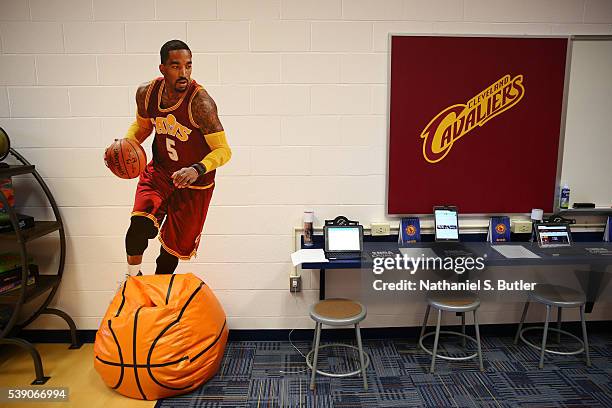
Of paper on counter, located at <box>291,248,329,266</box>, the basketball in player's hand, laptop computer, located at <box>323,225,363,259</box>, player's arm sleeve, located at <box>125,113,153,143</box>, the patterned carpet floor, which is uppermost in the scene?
player's arm sleeve, located at <box>125,113,153,143</box>

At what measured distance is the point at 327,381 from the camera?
112 inches

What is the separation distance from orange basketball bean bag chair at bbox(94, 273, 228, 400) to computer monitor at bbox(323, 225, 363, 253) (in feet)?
2.95

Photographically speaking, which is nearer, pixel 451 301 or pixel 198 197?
pixel 451 301

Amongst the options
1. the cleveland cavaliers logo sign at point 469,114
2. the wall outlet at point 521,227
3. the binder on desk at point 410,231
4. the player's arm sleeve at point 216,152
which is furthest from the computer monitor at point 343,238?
the wall outlet at point 521,227

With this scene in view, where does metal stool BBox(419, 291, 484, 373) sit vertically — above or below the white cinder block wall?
below

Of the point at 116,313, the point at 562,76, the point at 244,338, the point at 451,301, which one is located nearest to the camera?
the point at 116,313

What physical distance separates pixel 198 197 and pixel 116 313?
0.91 m

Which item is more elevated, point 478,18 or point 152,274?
point 478,18

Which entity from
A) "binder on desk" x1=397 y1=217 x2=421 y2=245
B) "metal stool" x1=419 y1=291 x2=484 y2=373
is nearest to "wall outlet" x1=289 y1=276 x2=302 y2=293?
"binder on desk" x1=397 y1=217 x2=421 y2=245

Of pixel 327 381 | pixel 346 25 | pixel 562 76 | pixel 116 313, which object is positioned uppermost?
pixel 346 25

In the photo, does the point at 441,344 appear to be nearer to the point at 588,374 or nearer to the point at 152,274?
the point at 588,374

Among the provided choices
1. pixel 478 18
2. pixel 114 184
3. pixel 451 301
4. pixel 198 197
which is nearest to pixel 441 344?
pixel 451 301

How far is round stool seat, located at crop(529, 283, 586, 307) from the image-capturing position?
115 inches

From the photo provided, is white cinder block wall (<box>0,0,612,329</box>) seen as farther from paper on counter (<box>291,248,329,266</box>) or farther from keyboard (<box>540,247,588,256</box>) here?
keyboard (<box>540,247,588,256</box>)
